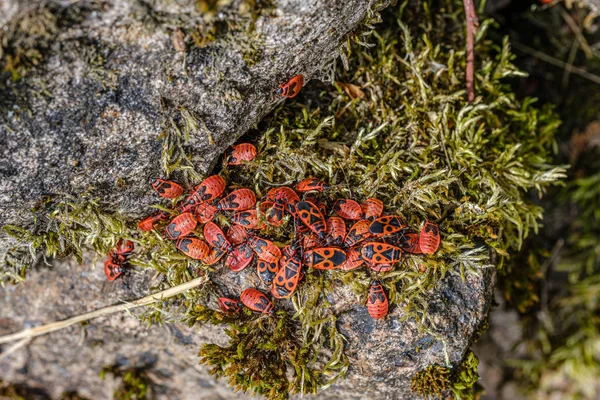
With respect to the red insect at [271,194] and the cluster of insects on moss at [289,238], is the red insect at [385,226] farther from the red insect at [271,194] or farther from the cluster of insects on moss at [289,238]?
the red insect at [271,194]

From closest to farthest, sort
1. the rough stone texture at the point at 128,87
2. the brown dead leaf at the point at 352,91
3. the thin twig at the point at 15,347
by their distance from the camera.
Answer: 1. the rough stone texture at the point at 128,87
2. the brown dead leaf at the point at 352,91
3. the thin twig at the point at 15,347

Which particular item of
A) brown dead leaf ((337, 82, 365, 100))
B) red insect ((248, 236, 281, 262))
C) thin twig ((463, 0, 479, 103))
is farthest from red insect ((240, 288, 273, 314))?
thin twig ((463, 0, 479, 103))

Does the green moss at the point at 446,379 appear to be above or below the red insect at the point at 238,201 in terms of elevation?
below

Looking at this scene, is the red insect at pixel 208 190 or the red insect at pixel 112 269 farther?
the red insect at pixel 112 269

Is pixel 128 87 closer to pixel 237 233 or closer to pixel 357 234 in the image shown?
pixel 237 233

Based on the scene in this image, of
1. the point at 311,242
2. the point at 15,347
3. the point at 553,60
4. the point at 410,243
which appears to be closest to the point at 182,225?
the point at 311,242

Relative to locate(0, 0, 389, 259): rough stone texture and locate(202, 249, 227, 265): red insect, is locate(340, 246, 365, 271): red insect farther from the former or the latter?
locate(0, 0, 389, 259): rough stone texture

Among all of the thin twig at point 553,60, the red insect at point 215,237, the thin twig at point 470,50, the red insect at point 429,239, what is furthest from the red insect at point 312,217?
the thin twig at point 553,60

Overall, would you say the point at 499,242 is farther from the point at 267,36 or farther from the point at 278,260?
the point at 267,36
